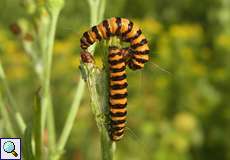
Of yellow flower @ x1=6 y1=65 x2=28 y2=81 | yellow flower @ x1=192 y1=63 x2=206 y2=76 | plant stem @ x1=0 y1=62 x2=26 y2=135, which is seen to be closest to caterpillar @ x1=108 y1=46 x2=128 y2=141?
plant stem @ x1=0 y1=62 x2=26 y2=135

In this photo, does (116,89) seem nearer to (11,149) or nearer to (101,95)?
(101,95)

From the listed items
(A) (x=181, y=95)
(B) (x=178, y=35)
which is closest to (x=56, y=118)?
(A) (x=181, y=95)

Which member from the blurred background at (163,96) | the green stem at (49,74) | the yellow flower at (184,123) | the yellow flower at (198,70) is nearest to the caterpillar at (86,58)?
the green stem at (49,74)

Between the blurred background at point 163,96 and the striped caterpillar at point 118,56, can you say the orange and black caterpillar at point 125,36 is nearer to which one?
the striped caterpillar at point 118,56

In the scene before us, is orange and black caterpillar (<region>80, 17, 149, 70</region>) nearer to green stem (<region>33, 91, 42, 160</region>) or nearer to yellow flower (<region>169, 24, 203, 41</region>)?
green stem (<region>33, 91, 42, 160</region>)

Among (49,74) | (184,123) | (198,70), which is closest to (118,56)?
(49,74)
